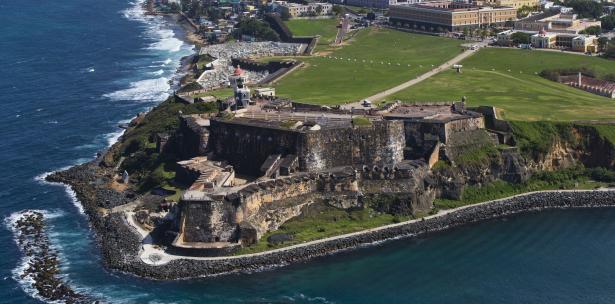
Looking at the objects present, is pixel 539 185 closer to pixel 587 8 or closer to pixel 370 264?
pixel 370 264

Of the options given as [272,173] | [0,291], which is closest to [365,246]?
[272,173]

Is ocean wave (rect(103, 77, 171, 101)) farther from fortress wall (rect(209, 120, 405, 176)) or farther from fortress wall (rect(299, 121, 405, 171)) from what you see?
fortress wall (rect(299, 121, 405, 171))

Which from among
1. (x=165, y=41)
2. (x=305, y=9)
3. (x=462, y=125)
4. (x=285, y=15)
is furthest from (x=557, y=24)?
(x=165, y=41)

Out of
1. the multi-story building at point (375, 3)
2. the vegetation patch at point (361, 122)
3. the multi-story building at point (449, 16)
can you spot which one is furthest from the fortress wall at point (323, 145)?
the multi-story building at point (375, 3)

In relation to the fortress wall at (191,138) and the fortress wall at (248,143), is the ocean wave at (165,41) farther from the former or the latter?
the fortress wall at (248,143)

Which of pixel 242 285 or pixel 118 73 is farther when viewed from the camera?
pixel 118 73

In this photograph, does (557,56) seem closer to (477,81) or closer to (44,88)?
(477,81)
